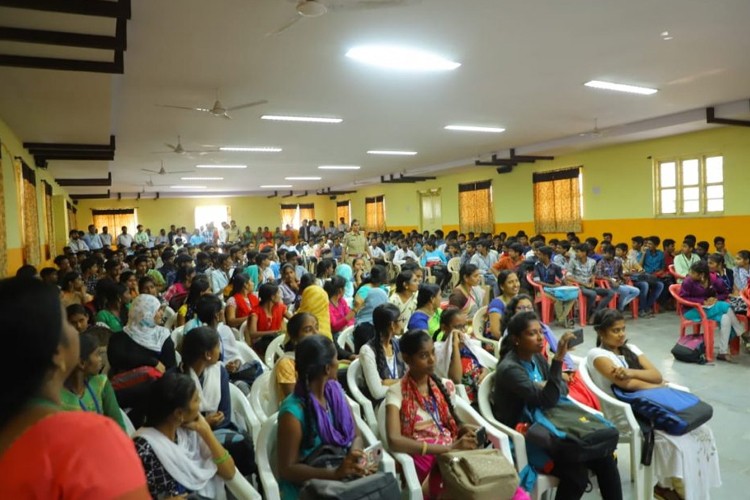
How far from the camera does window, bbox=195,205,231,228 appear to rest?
23.6 m

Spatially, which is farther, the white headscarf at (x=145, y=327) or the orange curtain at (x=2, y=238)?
the orange curtain at (x=2, y=238)

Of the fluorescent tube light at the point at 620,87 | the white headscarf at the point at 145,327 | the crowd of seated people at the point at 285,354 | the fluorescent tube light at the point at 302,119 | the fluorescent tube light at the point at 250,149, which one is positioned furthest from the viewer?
the fluorescent tube light at the point at 250,149

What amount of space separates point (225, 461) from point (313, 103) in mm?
5523

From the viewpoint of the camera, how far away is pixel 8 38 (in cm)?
347

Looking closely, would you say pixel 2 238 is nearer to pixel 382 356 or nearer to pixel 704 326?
pixel 382 356

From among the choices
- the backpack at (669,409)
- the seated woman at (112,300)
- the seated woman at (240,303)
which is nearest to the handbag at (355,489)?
the backpack at (669,409)

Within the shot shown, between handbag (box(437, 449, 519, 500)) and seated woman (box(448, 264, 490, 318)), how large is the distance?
8.69 feet

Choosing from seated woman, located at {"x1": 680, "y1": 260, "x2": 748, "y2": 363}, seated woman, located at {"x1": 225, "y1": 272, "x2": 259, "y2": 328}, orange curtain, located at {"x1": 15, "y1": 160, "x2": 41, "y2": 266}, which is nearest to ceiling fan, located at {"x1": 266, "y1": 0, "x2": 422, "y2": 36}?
seated woman, located at {"x1": 225, "y1": 272, "x2": 259, "y2": 328}

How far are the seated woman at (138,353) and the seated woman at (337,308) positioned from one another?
1.64 meters

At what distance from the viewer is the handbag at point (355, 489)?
1646 millimetres

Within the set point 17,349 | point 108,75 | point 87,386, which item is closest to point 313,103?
point 108,75

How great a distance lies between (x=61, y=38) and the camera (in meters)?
3.59

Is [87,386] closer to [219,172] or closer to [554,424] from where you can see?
[554,424]

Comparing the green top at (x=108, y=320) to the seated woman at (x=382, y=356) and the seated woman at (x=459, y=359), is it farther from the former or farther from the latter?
the seated woman at (x=459, y=359)
